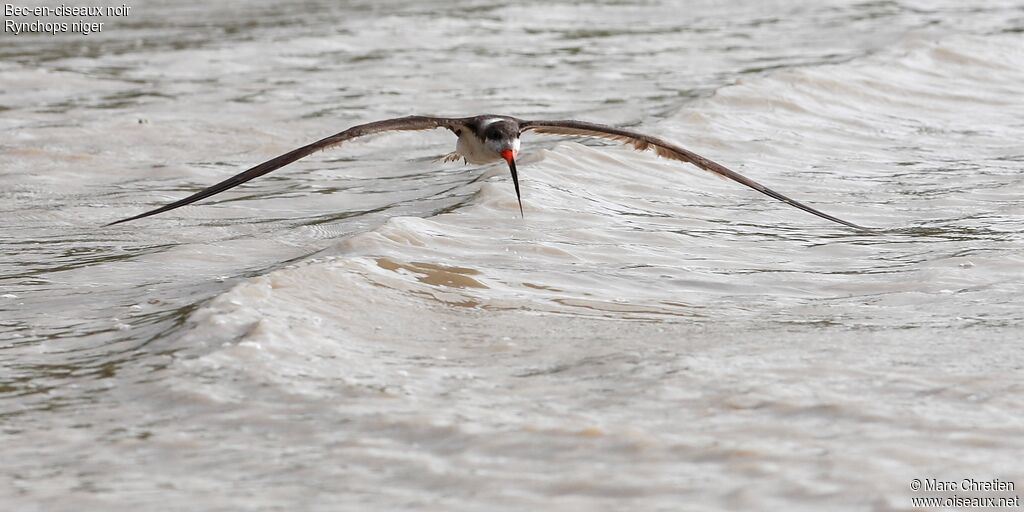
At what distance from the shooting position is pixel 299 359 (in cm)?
655

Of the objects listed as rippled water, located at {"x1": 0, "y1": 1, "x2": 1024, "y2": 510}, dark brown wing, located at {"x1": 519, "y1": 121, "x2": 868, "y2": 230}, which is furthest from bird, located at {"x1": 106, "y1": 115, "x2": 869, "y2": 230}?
rippled water, located at {"x1": 0, "y1": 1, "x2": 1024, "y2": 510}

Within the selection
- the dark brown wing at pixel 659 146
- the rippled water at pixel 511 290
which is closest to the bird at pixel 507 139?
the dark brown wing at pixel 659 146

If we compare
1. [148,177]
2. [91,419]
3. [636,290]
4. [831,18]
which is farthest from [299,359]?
[831,18]

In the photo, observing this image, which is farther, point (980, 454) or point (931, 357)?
point (931, 357)

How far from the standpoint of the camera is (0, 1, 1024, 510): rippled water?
18.0 feet

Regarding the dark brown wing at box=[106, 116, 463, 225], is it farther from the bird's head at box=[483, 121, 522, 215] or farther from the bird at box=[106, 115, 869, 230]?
the bird's head at box=[483, 121, 522, 215]

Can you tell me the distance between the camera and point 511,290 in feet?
25.9

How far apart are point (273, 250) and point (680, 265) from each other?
2.51m

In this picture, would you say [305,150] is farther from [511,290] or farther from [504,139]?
[504,139]

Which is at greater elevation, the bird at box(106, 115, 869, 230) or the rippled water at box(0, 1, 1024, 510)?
the bird at box(106, 115, 869, 230)

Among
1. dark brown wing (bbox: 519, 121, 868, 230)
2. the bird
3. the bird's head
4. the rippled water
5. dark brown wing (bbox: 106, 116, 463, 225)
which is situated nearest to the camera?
the rippled water

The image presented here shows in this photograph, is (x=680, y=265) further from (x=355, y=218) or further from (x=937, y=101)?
(x=937, y=101)

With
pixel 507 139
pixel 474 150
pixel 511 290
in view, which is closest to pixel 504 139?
pixel 507 139

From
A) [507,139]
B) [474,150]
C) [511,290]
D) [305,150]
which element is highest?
[305,150]
